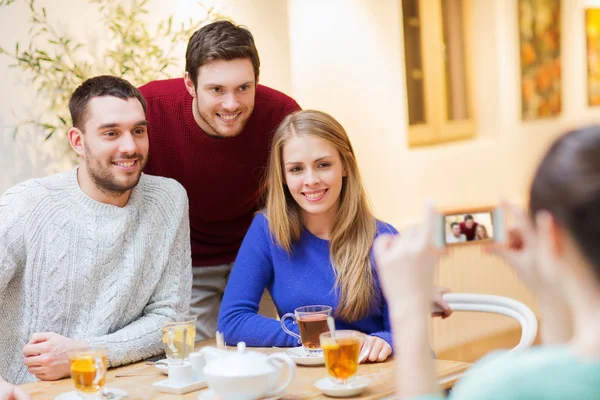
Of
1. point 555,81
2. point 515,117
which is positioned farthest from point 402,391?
point 555,81

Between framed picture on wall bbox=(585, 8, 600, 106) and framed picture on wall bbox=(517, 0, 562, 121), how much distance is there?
40 centimetres

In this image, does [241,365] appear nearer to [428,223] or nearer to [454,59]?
[428,223]

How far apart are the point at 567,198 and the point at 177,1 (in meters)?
3.06

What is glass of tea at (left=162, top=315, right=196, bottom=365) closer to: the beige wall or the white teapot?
the white teapot

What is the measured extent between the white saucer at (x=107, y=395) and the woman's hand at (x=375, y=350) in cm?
58

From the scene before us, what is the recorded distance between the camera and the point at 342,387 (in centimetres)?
184

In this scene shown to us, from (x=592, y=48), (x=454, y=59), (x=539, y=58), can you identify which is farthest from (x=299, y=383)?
(x=592, y=48)

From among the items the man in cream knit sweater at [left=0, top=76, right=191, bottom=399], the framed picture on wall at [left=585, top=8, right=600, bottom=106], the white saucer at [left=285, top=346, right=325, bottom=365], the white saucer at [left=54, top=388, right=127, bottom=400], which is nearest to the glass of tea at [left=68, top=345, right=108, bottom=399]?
the white saucer at [left=54, top=388, right=127, bottom=400]

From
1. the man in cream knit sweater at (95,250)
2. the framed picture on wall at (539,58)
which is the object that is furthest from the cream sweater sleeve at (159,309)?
the framed picture on wall at (539,58)

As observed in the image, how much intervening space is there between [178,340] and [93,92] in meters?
0.86

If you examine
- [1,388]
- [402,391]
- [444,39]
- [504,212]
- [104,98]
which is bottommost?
[1,388]

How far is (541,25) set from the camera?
6117 millimetres

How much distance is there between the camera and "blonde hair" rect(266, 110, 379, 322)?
7.75 ft

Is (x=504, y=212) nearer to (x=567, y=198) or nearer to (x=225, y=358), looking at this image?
(x=567, y=198)
